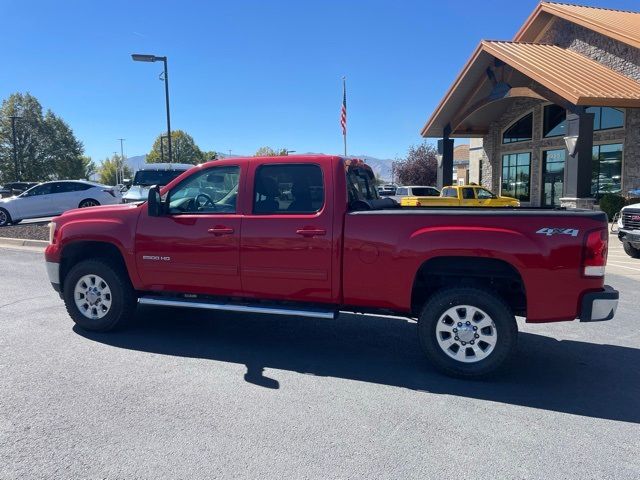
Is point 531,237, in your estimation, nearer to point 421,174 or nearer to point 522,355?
point 522,355

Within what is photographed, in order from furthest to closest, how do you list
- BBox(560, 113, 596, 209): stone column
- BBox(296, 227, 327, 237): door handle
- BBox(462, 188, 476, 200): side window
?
1. BBox(462, 188, 476, 200): side window
2. BBox(560, 113, 596, 209): stone column
3. BBox(296, 227, 327, 237): door handle

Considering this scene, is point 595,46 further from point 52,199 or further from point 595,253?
point 52,199

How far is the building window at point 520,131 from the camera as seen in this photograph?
92.4ft

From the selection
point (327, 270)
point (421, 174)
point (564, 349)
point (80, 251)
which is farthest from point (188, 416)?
point (421, 174)

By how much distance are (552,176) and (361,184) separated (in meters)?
24.1

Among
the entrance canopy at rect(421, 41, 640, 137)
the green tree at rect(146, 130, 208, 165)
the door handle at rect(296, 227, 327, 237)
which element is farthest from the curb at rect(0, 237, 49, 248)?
the green tree at rect(146, 130, 208, 165)

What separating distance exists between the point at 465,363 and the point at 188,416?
2.35 m

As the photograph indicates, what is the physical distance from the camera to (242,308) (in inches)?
201

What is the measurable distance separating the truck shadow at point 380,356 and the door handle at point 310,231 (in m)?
1.23

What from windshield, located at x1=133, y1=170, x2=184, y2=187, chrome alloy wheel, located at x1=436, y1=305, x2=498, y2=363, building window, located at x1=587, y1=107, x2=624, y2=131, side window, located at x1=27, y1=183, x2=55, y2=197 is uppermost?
building window, located at x1=587, y1=107, x2=624, y2=131

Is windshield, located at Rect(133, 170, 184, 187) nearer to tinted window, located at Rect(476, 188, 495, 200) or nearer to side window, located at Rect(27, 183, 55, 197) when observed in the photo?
side window, located at Rect(27, 183, 55, 197)

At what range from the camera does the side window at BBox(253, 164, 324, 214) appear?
504cm

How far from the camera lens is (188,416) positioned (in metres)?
3.81

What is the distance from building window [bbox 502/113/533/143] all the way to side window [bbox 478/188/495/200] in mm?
7722
